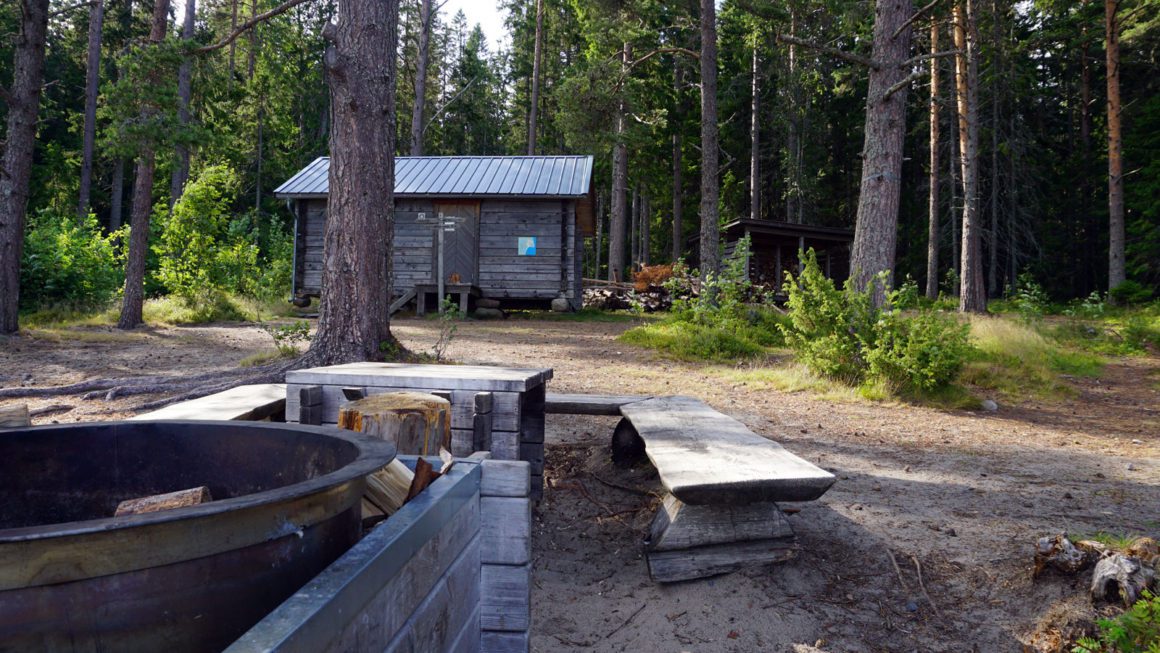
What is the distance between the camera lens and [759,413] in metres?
6.98

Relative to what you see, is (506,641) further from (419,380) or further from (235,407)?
(235,407)

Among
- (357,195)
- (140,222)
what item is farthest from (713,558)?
(140,222)

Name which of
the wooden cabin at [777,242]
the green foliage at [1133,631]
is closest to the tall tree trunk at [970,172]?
the wooden cabin at [777,242]

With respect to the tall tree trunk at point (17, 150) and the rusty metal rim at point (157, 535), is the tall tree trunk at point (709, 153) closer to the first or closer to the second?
the tall tree trunk at point (17, 150)

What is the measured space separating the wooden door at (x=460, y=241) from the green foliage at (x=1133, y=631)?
16.2m

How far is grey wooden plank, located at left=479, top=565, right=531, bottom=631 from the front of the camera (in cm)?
237

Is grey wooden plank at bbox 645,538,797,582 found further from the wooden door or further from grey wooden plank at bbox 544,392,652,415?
the wooden door

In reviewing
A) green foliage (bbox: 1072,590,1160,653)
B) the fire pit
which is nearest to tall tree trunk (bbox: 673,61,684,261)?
green foliage (bbox: 1072,590,1160,653)

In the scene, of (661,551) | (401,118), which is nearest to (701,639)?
(661,551)

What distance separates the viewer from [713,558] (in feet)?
11.3

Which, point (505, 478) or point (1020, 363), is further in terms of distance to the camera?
point (1020, 363)

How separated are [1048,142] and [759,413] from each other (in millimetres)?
32495

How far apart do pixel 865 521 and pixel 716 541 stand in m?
1.12

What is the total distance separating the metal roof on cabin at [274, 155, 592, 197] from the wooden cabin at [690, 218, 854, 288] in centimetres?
630
